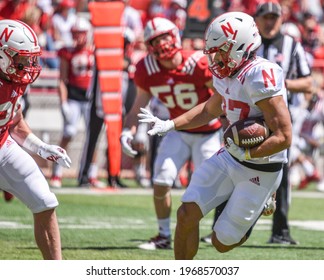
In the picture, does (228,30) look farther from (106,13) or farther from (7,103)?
(106,13)

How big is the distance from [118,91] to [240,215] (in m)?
6.85

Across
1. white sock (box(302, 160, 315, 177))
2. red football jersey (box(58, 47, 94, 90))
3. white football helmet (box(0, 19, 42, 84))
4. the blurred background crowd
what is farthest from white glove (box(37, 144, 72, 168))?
white sock (box(302, 160, 315, 177))

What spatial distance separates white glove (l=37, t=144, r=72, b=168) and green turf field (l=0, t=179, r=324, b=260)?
105cm

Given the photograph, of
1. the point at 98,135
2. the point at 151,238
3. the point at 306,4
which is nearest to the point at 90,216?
the point at 151,238

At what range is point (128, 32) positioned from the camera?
42.6 ft

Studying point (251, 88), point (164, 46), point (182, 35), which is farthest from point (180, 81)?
point (182, 35)

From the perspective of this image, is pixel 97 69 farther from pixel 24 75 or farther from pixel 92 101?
pixel 24 75

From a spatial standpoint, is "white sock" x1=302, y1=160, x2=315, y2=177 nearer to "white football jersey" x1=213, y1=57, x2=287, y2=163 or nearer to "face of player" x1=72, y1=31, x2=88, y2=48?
"face of player" x1=72, y1=31, x2=88, y2=48

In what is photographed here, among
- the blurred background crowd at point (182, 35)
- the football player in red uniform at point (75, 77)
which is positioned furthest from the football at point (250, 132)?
the football player in red uniform at point (75, 77)

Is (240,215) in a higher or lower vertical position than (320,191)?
higher

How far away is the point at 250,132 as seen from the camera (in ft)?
19.1

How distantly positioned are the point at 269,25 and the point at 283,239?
1.83 metres
